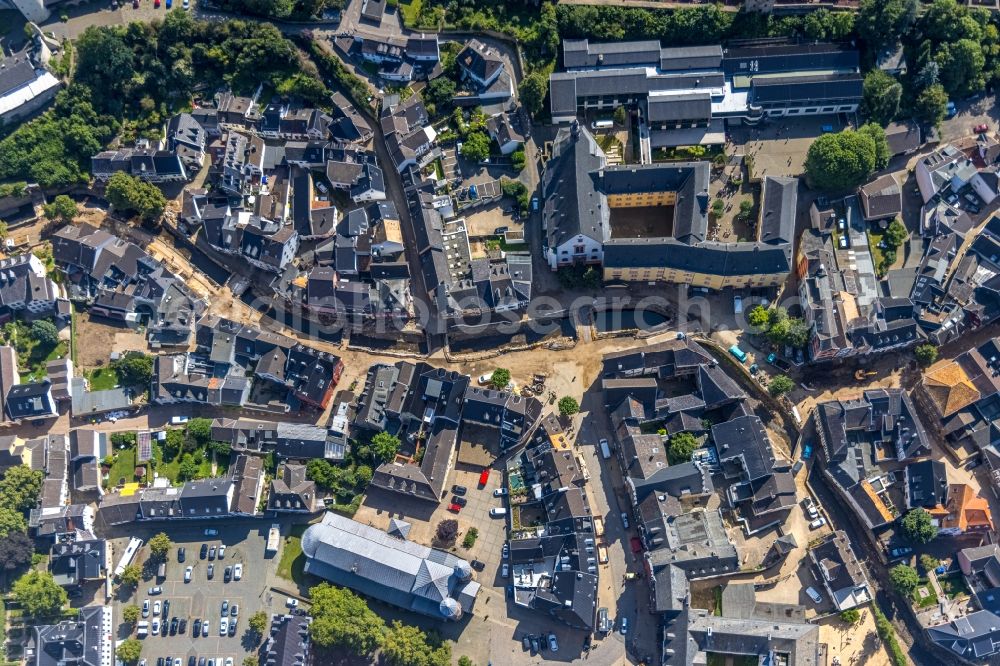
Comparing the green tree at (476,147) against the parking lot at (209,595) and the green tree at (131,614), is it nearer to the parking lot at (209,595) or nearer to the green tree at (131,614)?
the parking lot at (209,595)

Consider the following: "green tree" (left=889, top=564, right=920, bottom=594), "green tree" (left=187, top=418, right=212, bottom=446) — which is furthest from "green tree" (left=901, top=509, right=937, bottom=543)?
"green tree" (left=187, top=418, right=212, bottom=446)

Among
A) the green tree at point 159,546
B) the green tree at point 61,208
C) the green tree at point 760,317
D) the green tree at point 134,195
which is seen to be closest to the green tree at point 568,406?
the green tree at point 760,317

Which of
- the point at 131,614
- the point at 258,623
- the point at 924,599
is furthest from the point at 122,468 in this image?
the point at 924,599

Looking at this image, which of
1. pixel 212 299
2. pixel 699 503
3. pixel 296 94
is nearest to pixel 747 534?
pixel 699 503

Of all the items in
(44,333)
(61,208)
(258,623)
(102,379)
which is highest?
(61,208)

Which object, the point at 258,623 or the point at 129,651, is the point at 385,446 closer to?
the point at 258,623

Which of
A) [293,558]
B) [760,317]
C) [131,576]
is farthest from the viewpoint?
[760,317]

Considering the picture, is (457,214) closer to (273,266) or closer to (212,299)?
(273,266)
